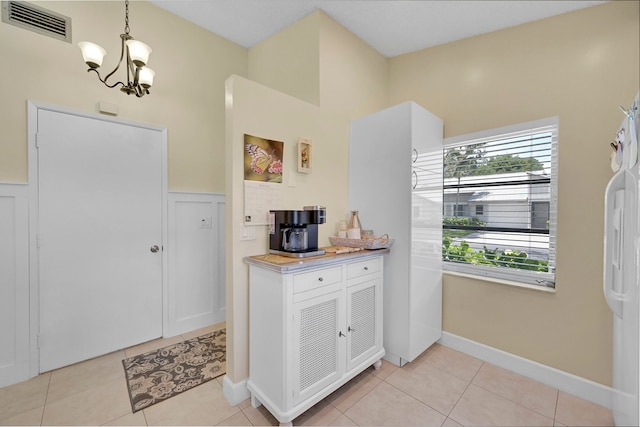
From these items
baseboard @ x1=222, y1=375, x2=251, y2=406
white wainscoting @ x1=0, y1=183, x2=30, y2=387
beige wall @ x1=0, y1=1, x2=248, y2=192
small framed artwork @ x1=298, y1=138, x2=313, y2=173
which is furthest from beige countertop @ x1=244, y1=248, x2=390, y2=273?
white wainscoting @ x1=0, y1=183, x2=30, y2=387

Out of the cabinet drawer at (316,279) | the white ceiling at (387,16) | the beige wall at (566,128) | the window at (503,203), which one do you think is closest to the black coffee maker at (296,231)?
the cabinet drawer at (316,279)

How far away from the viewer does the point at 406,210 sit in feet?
7.18

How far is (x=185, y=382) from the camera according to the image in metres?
2.02

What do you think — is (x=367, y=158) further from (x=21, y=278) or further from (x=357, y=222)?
(x=21, y=278)

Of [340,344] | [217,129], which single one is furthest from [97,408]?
[217,129]

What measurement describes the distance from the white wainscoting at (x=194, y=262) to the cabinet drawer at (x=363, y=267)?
1.72 meters

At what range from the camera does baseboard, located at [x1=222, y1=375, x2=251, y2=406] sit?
5.96 feet

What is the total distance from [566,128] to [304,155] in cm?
196

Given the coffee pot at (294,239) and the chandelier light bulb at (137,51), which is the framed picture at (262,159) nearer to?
the coffee pot at (294,239)

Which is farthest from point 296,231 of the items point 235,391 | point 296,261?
point 235,391

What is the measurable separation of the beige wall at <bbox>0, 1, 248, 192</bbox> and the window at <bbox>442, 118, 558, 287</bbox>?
2.46 meters

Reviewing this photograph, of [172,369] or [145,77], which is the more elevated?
[145,77]

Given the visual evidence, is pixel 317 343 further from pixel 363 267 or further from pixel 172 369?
pixel 172 369

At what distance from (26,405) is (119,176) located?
171cm
